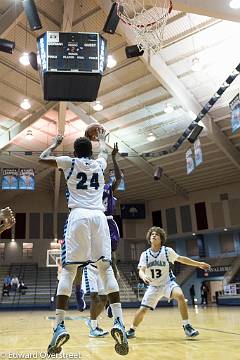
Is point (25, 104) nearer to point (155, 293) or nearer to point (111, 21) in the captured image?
point (111, 21)

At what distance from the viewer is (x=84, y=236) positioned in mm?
3158

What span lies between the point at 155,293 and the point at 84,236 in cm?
262

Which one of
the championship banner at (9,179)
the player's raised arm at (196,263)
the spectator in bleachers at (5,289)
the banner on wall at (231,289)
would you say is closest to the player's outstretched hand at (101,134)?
the player's raised arm at (196,263)

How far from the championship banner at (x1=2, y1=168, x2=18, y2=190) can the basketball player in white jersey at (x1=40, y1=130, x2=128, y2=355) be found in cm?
1413

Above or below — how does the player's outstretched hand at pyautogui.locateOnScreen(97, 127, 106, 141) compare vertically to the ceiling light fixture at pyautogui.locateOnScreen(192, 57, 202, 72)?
below

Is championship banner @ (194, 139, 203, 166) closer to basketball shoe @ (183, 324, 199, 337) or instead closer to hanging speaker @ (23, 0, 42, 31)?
hanging speaker @ (23, 0, 42, 31)

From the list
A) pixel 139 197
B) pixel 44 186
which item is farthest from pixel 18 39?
pixel 139 197

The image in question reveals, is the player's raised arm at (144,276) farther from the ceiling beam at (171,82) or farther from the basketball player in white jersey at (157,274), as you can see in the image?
the ceiling beam at (171,82)

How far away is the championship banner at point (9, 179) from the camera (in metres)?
17.0

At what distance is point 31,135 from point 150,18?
1276 centimetres

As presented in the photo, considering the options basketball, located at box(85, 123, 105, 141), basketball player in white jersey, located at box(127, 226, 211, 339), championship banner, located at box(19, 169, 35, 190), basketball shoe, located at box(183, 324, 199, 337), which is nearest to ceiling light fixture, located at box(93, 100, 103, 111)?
championship banner, located at box(19, 169, 35, 190)

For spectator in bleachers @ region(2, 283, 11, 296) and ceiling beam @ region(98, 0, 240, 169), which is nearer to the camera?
ceiling beam @ region(98, 0, 240, 169)

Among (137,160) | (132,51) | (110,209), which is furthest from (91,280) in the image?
(137,160)

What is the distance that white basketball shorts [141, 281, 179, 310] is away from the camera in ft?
17.4
